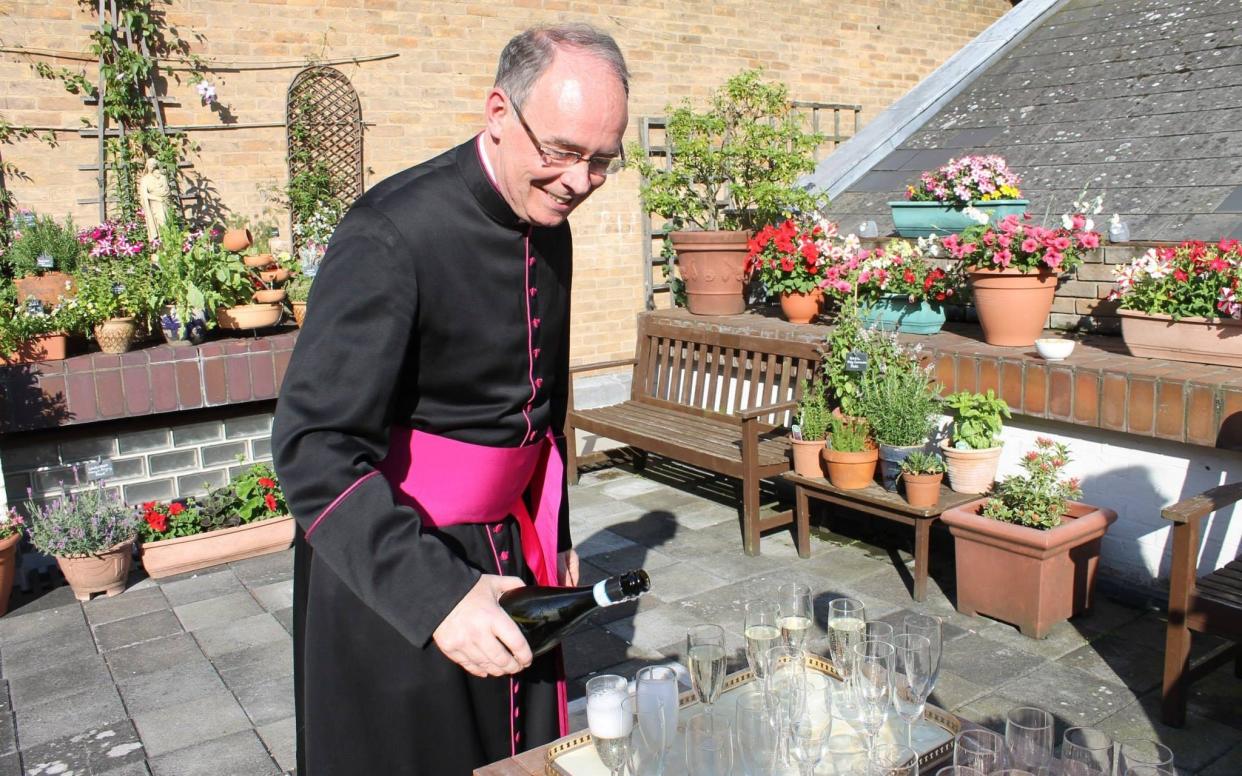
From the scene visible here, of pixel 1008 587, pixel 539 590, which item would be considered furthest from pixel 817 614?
pixel 539 590

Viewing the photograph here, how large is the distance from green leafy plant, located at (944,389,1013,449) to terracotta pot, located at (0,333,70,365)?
445cm

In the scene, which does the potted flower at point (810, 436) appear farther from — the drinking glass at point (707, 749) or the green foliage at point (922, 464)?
the drinking glass at point (707, 749)

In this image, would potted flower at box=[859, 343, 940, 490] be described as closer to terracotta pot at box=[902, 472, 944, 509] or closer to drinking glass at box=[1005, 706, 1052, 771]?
terracotta pot at box=[902, 472, 944, 509]

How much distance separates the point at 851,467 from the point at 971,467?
54 centimetres

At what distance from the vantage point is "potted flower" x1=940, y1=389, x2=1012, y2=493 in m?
4.70

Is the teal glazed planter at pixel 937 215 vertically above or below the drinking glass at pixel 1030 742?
above

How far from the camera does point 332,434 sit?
69.1 inches

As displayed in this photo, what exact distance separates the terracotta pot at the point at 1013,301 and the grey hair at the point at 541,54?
12.4 ft

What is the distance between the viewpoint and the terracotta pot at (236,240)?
6645 millimetres

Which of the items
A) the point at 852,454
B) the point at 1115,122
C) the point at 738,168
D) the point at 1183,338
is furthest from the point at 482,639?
the point at 738,168

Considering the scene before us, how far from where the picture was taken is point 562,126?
176 centimetres

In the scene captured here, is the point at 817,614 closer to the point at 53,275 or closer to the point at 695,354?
the point at 695,354

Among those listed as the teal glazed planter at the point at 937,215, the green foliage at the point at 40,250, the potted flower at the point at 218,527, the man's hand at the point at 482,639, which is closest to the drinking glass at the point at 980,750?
the man's hand at the point at 482,639

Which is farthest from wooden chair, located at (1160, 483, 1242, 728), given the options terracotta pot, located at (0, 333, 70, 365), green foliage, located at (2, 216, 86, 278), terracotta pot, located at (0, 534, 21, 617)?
green foliage, located at (2, 216, 86, 278)
